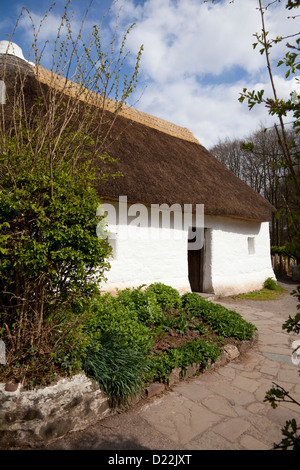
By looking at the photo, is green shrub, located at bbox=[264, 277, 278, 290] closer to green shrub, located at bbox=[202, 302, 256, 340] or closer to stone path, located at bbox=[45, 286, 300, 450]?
green shrub, located at bbox=[202, 302, 256, 340]

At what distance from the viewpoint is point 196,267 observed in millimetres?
8914

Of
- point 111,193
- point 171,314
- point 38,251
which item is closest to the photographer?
point 38,251

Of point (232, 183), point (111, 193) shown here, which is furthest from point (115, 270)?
point (232, 183)

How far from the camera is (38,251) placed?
95.3 inches

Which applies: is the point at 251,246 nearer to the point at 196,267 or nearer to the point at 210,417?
the point at 196,267

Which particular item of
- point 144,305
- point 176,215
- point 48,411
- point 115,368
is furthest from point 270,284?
point 48,411

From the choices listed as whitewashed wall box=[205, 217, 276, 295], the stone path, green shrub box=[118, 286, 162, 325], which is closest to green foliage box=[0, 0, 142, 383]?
the stone path

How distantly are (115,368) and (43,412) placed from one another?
0.82m

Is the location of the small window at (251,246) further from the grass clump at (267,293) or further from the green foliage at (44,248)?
the green foliage at (44,248)

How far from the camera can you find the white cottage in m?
6.27

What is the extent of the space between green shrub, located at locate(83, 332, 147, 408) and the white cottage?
2406mm

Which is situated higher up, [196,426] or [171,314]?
[171,314]

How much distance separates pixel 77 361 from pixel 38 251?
3.78 ft

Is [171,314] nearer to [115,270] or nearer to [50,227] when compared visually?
[115,270]
